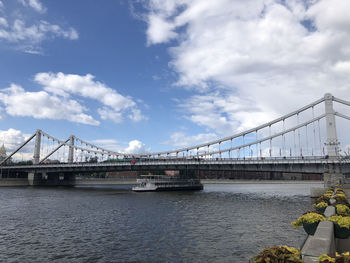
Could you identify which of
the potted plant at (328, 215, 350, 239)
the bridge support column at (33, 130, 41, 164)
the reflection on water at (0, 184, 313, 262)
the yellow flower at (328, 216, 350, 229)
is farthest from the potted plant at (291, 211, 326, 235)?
the bridge support column at (33, 130, 41, 164)

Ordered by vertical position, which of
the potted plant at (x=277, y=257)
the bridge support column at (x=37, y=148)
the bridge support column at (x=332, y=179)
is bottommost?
the bridge support column at (x=332, y=179)

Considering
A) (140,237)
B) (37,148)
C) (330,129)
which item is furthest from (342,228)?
(37,148)

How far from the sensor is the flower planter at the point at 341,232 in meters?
12.1

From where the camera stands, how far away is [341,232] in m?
12.2

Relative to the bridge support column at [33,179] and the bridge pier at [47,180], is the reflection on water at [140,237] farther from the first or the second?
the bridge pier at [47,180]

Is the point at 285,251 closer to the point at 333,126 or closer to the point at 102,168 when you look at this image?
the point at 333,126

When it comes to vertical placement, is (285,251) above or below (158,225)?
above

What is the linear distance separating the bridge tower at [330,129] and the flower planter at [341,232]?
59.7m

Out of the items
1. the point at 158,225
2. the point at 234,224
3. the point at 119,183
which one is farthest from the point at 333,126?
the point at 119,183

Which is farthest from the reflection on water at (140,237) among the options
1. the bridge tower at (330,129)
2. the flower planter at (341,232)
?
the bridge tower at (330,129)

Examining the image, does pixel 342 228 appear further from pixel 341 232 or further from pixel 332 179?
pixel 332 179

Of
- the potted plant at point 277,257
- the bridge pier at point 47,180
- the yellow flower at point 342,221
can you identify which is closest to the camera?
the potted plant at point 277,257

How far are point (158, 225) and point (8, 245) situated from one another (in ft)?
44.2

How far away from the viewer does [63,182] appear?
12606 centimetres
